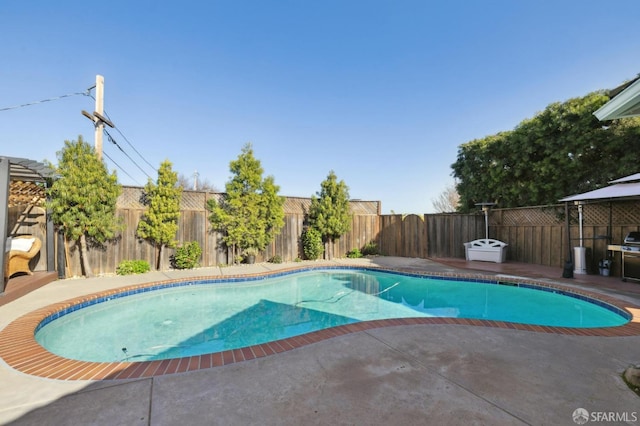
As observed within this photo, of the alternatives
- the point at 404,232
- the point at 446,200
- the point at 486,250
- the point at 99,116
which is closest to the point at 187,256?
the point at 99,116

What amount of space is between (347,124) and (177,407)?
12309mm

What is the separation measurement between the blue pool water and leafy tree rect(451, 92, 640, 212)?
548 cm

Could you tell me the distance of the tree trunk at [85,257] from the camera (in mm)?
6987

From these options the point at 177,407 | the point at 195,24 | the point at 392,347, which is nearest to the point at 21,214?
the point at 195,24

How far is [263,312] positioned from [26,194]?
6.21 metres

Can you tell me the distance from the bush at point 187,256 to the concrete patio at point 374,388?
5.98 metres

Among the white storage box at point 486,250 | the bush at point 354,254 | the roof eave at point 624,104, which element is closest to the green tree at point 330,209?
the bush at point 354,254

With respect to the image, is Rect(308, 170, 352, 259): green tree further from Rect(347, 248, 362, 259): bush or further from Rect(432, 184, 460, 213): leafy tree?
Rect(432, 184, 460, 213): leafy tree

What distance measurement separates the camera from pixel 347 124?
41.9 ft

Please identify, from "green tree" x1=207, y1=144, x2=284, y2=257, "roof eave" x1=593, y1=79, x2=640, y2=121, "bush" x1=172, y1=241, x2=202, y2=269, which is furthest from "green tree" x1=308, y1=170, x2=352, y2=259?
"roof eave" x1=593, y1=79, x2=640, y2=121

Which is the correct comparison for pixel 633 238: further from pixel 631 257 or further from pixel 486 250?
pixel 486 250

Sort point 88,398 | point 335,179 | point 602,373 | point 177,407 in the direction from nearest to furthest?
1. point 177,407
2. point 88,398
3. point 602,373
4. point 335,179

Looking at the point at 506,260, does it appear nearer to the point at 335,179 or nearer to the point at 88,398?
the point at 335,179

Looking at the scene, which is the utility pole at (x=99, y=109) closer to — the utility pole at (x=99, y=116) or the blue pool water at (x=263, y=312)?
the utility pole at (x=99, y=116)
